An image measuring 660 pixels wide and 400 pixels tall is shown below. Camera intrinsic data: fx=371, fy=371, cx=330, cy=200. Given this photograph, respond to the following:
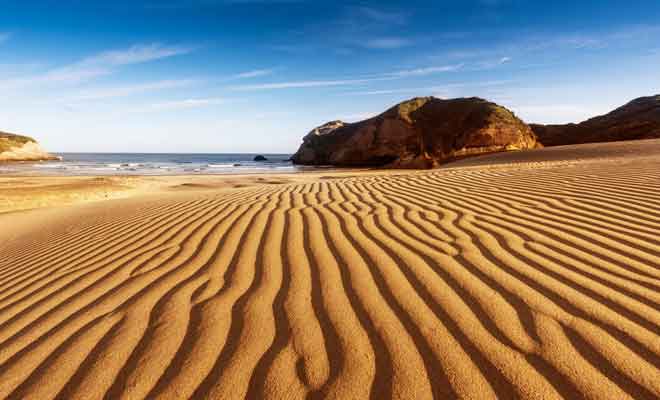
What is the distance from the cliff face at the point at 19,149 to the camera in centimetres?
5048

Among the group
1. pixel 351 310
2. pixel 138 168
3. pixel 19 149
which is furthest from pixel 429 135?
pixel 19 149

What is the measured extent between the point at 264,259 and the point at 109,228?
2856 millimetres

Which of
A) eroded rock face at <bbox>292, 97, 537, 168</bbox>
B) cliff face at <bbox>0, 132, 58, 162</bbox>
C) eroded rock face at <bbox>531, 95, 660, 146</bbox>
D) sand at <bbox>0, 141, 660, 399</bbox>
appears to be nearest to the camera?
sand at <bbox>0, 141, 660, 399</bbox>

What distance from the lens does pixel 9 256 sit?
410cm

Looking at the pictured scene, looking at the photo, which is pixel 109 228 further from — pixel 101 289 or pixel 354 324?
pixel 354 324

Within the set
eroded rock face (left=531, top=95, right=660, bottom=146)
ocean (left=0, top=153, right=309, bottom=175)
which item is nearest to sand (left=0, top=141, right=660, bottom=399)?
ocean (left=0, top=153, right=309, bottom=175)

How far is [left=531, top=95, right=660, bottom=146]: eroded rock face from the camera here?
25720mm

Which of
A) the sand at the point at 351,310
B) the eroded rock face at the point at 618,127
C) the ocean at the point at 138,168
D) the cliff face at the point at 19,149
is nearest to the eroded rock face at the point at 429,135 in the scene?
the eroded rock face at the point at 618,127

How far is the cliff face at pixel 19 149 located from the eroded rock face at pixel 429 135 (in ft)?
142

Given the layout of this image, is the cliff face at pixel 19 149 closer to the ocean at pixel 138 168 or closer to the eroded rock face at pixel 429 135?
the ocean at pixel 138 168

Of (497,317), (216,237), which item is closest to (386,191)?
(216,237)

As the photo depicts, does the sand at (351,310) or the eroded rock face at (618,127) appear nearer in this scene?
the sand at (351,310)

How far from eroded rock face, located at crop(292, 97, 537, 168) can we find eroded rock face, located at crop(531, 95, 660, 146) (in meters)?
4.46

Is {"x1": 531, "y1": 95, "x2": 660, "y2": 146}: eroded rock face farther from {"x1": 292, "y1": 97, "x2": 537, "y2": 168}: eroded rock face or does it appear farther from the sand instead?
the sand
